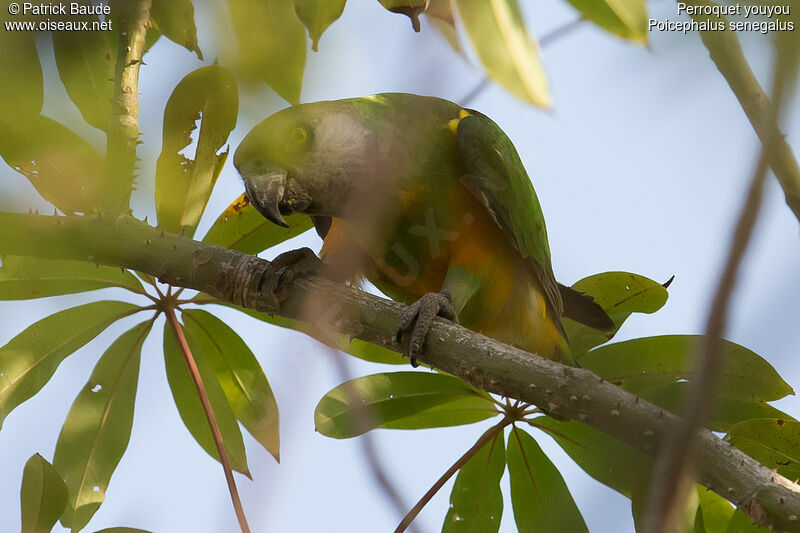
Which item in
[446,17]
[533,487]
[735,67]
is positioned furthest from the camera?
[533,487]

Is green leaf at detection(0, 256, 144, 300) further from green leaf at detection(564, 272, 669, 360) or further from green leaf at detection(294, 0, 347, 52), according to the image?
green leaf at detection(564, 272, 669, 360)

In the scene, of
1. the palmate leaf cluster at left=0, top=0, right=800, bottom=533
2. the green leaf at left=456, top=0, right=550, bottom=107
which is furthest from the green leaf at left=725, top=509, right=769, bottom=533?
the green leaf at left=456, top=0, right=550, bottom=107

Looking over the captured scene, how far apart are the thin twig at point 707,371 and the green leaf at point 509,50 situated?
1.78 feet

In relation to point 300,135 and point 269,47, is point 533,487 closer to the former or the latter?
point 300,135

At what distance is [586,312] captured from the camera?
2.79m

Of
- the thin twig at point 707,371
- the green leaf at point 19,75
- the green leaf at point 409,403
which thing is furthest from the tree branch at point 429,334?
the thin twig at point 707,371

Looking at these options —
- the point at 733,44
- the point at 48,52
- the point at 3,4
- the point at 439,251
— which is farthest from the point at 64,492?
the point at 733,44

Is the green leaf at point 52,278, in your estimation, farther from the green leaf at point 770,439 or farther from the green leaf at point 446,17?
the green leaf at point 770,439

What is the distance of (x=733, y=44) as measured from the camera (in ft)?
2.49

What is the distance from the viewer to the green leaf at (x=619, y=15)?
1.00 m

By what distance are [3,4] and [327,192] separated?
1.56m

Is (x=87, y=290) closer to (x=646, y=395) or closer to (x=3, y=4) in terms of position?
(x=3, y=4)

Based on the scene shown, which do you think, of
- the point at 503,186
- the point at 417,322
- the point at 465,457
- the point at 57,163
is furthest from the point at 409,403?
the point at 57,163

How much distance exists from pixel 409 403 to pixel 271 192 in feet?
3.02
